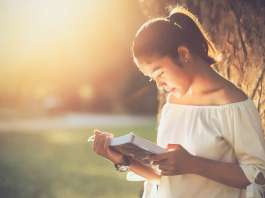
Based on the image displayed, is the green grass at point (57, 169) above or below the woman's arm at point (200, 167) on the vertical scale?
below

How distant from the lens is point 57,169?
7.67 metres

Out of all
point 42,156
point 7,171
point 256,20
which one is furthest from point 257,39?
point 42,156

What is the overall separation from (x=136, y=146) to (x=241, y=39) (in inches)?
46.9

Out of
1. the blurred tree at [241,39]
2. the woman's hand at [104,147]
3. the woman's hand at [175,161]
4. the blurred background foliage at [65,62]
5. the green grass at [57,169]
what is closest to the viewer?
the woman's hand at [175,161]

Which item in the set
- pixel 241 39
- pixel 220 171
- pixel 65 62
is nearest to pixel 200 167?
pixel 220 171

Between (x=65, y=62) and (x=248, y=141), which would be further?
(x=65, y=62)

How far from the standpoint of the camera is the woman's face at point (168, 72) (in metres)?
2.41

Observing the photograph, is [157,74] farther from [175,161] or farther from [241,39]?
[241,39]

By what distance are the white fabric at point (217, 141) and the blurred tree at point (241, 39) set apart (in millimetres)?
875

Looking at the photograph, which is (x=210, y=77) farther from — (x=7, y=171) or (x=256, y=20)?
(x=7, y=171)

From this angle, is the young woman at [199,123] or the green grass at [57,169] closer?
the young woman at [199,123]

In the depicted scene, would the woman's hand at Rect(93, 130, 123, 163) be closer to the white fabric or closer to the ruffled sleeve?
the white fabric

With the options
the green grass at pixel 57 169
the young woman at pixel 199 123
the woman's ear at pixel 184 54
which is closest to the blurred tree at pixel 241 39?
the young woman at pixel 199 123

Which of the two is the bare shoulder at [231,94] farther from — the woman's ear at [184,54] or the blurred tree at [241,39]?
the blurred tree at [241,39]
